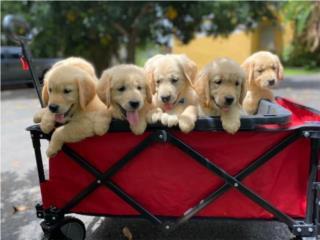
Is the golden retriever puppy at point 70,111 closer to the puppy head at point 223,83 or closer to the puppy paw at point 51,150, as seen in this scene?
the puppy paw at point 51,150

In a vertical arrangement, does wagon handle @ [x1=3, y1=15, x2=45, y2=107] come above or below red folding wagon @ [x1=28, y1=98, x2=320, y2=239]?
above

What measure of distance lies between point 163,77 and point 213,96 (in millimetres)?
349

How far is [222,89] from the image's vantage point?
2.79 metres

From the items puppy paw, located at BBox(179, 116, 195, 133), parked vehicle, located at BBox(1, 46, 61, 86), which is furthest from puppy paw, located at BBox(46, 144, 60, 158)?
parked vehicle, located at BBox(1, 46, 61, 86)

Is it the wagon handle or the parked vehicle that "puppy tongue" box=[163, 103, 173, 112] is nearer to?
the wagon handle

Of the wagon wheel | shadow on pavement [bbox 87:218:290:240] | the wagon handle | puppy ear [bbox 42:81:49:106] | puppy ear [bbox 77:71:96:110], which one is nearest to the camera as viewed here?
puppy ear [bbox 77:71:96:110]

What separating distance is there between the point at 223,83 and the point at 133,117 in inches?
24.3

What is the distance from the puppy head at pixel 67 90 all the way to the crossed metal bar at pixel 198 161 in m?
0.28

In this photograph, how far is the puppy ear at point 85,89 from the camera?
2818 mm

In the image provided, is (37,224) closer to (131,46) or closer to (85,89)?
(85,89)

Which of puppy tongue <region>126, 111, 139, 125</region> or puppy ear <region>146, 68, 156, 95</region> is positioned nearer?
puppy tongue <region>126, 111, 139, 125</region>

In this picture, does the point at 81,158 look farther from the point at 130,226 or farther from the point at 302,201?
the point at 302,201

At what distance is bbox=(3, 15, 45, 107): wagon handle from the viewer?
319 cm

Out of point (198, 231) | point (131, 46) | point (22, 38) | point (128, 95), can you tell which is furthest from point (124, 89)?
point (131, 46)
